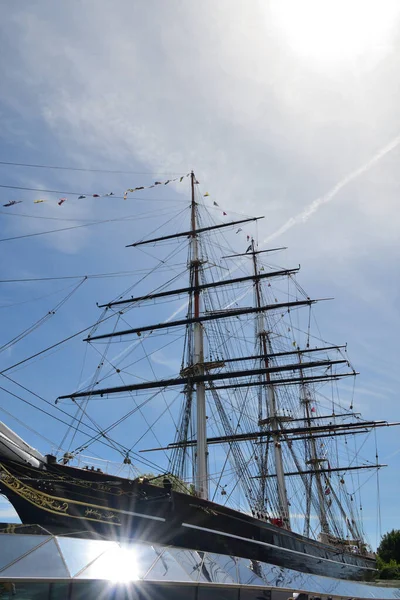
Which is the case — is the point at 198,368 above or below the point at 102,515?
above

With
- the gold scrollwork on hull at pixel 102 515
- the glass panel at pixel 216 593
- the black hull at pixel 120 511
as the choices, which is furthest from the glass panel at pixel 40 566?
the gold scrollwork on hull at pixel 102 515

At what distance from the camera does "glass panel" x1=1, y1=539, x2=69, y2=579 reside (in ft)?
20.6

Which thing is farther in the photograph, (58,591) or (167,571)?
(167,571)

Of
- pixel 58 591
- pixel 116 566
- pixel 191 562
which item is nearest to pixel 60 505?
pixel 191 562

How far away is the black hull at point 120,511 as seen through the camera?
12188 mm

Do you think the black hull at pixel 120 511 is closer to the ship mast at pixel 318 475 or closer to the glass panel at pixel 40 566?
the glass panel at pixel 40 566

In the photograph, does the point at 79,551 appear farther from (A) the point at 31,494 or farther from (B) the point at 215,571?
(A) the point at 31,494

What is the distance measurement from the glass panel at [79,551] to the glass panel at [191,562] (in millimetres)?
1317

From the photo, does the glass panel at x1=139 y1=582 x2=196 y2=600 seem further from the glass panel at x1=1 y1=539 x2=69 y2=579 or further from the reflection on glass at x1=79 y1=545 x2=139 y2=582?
the glass panel at x1=1 y1=539 x2=69 y2=579

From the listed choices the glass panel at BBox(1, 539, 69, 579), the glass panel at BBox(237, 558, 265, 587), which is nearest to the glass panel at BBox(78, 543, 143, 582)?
the glass panel at BBox(1, 539, 69, 579)

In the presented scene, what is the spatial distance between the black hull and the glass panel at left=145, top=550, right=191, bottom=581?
3144 millimetres

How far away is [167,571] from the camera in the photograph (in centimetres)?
790

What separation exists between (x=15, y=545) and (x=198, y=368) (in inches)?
624

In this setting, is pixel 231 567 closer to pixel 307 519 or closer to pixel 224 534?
pixel 224 534
